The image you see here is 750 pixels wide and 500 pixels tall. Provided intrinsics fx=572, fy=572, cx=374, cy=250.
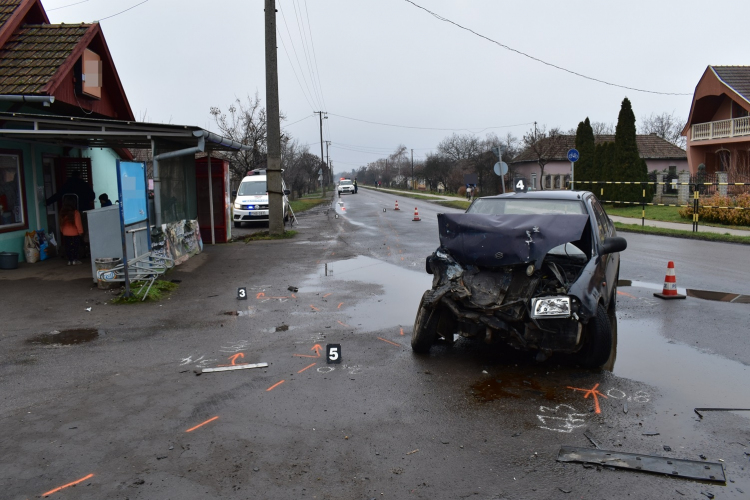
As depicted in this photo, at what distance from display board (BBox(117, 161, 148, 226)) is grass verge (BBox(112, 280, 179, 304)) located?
1120 mm

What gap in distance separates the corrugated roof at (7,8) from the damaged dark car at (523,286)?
12.6 meters

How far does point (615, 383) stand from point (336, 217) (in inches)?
913

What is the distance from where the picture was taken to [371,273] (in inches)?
472

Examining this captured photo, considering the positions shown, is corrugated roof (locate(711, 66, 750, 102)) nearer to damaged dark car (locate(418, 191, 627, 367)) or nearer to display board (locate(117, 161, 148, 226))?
damaged dark car (locate(418, 191, 627, 367))

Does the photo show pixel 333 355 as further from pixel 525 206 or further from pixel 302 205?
pixel 302 205

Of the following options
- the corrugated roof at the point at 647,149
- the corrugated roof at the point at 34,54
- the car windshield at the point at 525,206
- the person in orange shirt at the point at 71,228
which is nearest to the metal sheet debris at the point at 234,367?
the car windshield at the point at 525,206

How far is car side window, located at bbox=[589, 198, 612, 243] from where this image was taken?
7.39 m

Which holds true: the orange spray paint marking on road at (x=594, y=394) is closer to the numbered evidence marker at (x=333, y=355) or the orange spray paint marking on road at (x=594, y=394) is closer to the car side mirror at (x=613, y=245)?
the car side mirror at (x=613, y=245)

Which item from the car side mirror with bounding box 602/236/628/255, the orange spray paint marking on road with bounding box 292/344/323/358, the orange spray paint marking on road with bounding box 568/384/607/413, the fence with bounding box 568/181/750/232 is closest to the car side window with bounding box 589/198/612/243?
the car side mirror with bounding box 602/236/628/255

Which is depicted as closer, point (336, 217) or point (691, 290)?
point (691, 290)

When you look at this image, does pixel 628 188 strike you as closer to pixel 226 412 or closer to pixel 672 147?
pixel 672 147

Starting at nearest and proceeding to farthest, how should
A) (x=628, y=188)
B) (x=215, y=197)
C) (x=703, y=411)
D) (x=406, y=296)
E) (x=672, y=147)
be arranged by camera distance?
(x=703, y=411) < (x=406, y=296) < (x=215, y=197) < (x=628, y=188) < (x=672, y=147)

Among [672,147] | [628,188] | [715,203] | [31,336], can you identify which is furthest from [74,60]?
[672,147]

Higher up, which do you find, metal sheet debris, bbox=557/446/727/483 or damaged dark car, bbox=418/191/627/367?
damaged dark car, bbox=418/191/627/367
